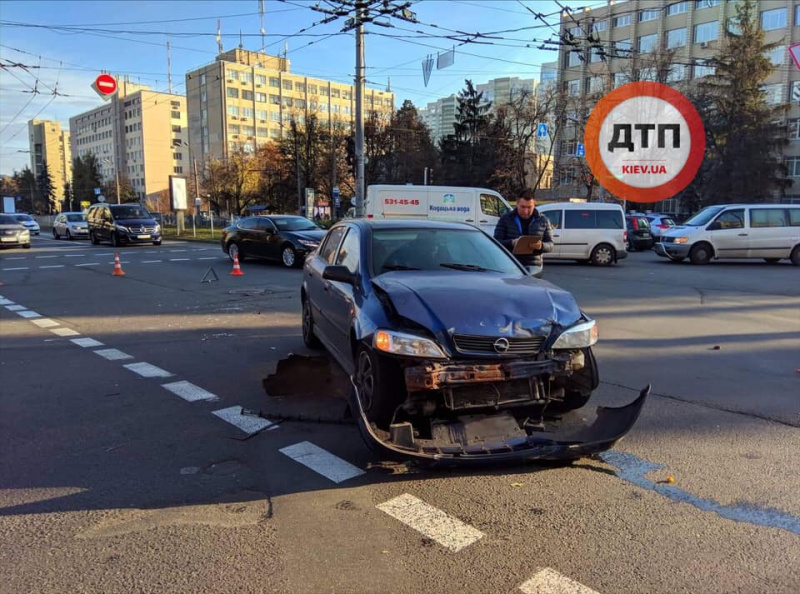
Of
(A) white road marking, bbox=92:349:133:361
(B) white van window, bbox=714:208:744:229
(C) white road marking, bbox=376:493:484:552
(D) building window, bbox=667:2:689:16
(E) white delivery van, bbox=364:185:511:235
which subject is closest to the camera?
(C) white road marking, bbox=376:493:484:552

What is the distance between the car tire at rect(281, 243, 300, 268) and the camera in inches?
667

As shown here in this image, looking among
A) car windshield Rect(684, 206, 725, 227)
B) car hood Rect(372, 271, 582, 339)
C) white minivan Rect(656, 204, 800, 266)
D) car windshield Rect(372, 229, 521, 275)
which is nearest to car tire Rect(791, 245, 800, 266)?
white minivan Rect(656, 204, 800, 266)

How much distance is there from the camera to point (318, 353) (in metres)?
7.20

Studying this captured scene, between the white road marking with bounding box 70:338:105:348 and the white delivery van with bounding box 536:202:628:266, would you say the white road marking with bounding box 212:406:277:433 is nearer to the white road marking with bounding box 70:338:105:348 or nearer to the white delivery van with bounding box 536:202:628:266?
the white road marking with bounding box 70:338:105:348

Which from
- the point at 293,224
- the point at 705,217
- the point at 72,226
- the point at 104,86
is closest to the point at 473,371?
the point at 293,224

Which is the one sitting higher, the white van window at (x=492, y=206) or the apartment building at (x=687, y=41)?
the apartment building at (x=687, y=41)

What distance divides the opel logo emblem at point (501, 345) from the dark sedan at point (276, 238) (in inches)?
517

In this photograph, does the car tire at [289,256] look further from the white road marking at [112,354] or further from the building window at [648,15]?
the building window at [648,15]

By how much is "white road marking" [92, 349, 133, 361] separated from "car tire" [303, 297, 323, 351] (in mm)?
2112

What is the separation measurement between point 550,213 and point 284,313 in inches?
450

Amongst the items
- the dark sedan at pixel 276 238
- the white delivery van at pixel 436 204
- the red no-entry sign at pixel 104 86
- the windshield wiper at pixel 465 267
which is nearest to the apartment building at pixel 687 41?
the white delivery van at pixel 436 204

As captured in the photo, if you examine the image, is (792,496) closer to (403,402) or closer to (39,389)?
(403,402)

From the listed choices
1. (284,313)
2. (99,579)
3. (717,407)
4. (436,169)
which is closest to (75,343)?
(284,313)

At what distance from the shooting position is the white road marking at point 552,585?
2.67 meters
